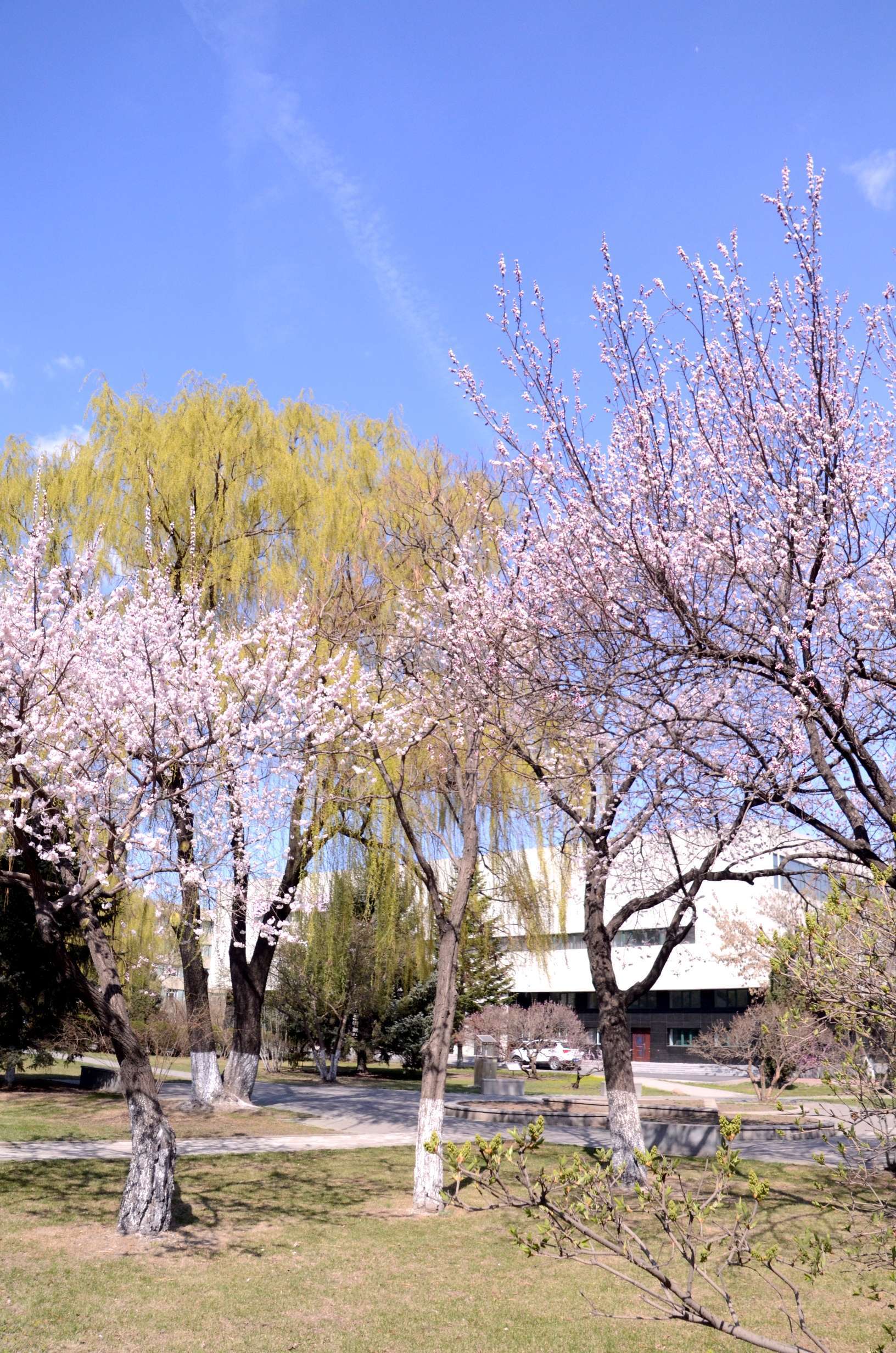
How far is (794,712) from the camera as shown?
7520 mm

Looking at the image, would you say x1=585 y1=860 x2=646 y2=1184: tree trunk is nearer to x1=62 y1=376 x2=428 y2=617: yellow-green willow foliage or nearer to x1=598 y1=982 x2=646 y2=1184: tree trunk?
x1=598 y1=982 x2=646 y2=1184: tree trunk

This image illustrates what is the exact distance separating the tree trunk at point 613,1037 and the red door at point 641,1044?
116 ft

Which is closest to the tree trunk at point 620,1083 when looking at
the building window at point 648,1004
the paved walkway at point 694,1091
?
the paved walkway at point 694,1091

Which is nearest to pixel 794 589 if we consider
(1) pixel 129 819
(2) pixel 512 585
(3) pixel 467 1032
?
(2) pixel 512 585

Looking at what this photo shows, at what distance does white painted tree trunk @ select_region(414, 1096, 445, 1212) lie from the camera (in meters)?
10.3

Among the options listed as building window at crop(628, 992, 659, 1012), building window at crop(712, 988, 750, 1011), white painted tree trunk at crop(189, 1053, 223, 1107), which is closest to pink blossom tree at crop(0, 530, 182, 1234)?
white painted tree trunk at crop(189, 1053, 223, 1107)

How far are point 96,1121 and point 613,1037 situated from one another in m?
8.82

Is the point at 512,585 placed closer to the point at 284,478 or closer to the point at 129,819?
the point at 129,819

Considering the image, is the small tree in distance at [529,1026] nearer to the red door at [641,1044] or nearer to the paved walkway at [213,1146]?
the paved walkway at [213,1146]

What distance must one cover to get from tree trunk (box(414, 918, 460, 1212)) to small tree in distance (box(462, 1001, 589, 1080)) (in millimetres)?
18245

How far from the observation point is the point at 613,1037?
1202cm

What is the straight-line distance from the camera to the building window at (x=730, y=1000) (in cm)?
4212

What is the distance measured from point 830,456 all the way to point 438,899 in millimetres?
6946

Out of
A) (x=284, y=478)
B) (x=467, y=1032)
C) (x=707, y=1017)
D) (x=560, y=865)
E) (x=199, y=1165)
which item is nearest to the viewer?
(x=199, y=1165)
